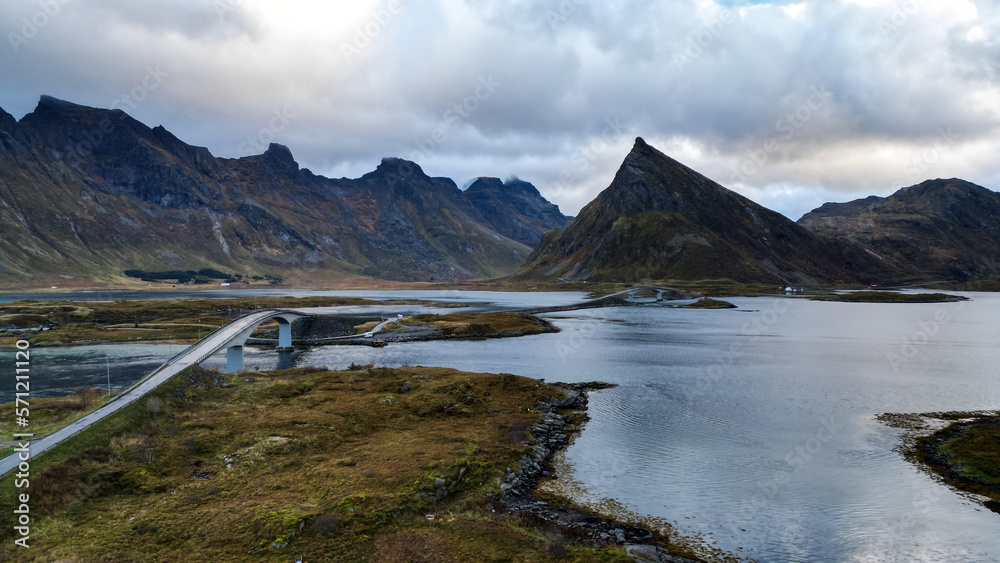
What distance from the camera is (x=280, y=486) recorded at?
30016 millimetres

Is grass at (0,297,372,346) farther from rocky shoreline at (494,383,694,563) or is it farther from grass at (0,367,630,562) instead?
rocky shoreline at (494,383,694,563)

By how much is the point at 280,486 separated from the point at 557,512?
15822mm

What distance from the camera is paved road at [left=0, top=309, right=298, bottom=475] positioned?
31.2 m

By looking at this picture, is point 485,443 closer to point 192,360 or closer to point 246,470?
point 246,470

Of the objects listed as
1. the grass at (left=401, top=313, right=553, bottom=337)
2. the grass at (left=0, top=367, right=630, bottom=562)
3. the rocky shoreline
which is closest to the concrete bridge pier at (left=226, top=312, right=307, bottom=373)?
the grass at (left=0, top=367, right=630, bottom=562)

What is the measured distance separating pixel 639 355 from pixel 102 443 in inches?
3031

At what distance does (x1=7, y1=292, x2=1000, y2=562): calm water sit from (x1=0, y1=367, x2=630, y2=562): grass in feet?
29.4

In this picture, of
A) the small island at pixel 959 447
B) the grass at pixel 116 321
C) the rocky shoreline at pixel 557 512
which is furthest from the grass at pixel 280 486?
the grass at pixel 116 321

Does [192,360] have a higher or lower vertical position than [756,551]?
higher

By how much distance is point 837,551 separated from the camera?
25984 mm

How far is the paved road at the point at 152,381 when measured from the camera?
102 feet

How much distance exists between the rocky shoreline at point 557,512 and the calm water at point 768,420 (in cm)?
267

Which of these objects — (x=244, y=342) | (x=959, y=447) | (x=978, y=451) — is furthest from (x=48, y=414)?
(x=978, y=451)

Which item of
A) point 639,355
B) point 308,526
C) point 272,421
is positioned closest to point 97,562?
point 308,526
